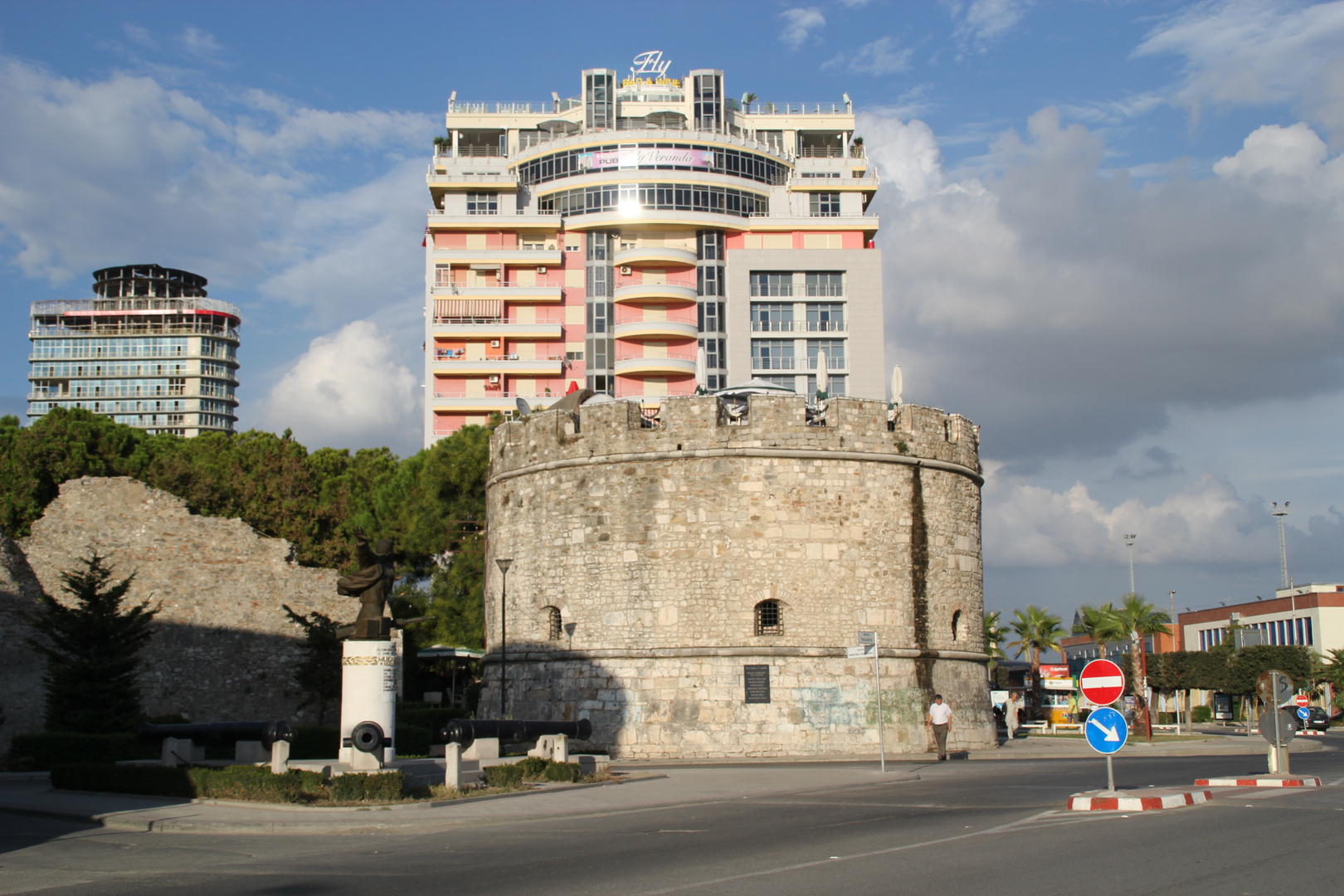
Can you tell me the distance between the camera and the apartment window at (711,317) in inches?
3103

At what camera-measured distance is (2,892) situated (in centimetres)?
855

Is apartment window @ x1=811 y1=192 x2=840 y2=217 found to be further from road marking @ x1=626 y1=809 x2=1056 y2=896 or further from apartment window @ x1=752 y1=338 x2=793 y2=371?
road marking @ x1=626 y1=809 x2=1056 y2=896

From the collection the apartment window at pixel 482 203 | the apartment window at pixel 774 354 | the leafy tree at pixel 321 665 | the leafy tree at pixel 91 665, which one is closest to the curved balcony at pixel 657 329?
the apartment window at pixel 774 354

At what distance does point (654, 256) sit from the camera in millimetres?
76438

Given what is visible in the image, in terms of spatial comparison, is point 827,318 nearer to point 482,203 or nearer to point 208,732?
point 482,203

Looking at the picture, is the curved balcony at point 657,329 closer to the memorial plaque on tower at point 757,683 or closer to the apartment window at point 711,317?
the apartment window at point 711,317

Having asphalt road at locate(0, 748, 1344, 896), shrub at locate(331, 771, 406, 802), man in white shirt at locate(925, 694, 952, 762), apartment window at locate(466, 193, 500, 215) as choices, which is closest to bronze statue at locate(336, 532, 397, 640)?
shrub at locate(331, 771, 406, 802)

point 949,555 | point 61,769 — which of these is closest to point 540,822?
point 61,769

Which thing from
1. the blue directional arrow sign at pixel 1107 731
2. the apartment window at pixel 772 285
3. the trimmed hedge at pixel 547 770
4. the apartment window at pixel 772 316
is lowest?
the trimmed hedge at pixel 547 770

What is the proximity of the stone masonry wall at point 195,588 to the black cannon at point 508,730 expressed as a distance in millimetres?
12042

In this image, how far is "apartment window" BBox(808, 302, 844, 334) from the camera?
7856 centimetres

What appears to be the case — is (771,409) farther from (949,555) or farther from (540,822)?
(540,822)

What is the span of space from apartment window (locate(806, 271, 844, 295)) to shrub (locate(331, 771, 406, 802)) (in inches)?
2681

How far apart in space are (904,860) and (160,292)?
147m
